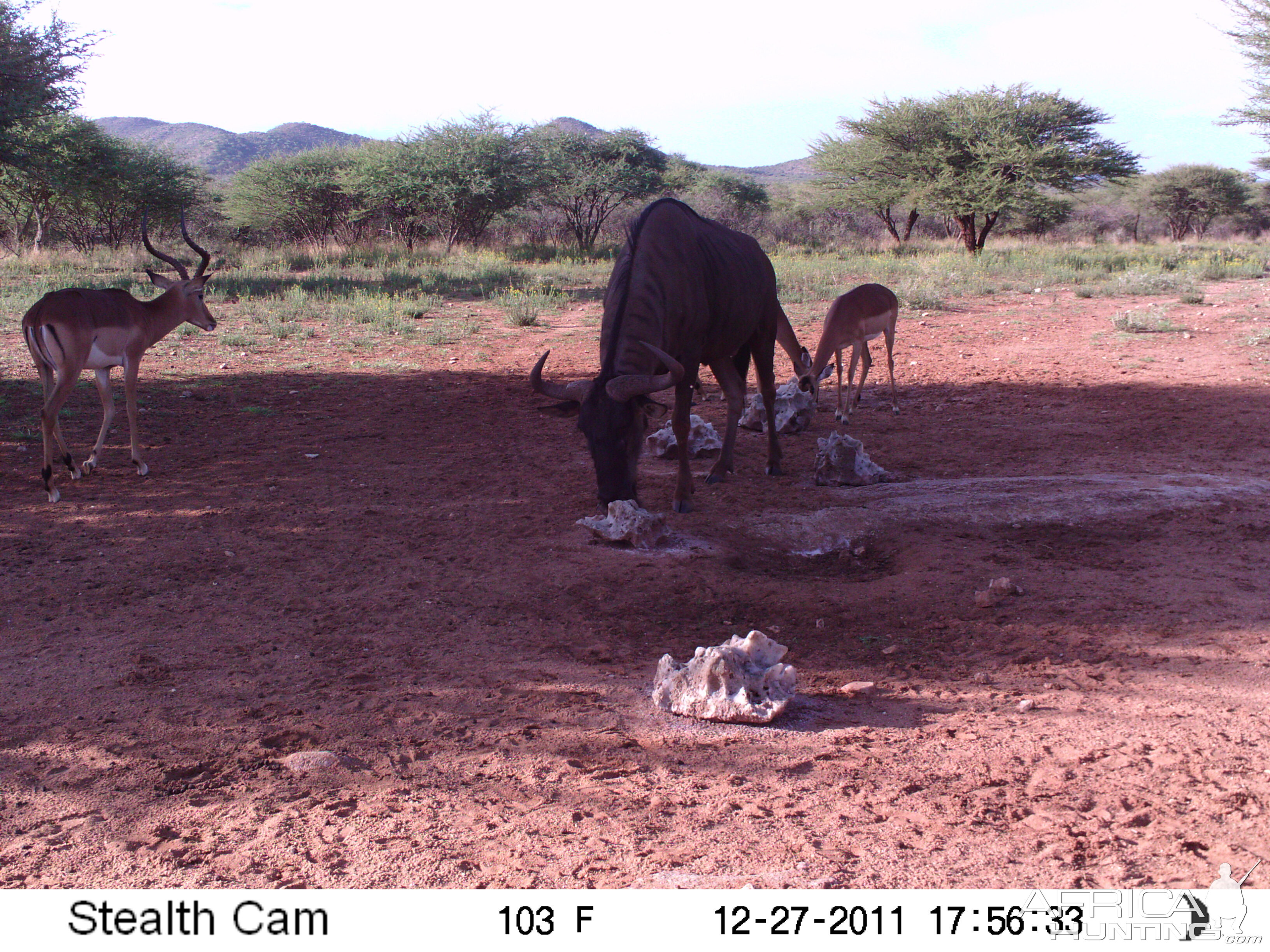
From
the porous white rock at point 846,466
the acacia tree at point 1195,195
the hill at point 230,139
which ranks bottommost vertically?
the porous white rock at point 846,466

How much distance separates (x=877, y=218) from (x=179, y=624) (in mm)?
44181

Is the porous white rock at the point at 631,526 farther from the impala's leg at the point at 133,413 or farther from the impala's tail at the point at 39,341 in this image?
the impala's tail at the point at 39,341

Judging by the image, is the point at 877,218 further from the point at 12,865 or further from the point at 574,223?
the point at 12,865

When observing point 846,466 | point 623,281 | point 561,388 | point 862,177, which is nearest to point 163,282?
point 561,388

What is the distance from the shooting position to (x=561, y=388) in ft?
20.0

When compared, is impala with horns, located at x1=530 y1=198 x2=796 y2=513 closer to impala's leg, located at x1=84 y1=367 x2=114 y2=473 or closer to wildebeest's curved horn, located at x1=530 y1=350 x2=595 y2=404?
wildebeest's curved horn, located at x1=530 y1=350 x2=595 y2=404

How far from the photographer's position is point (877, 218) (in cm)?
4397

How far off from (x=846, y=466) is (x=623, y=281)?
2.25 m

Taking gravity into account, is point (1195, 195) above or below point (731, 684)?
above

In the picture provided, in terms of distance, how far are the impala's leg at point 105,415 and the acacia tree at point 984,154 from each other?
26469 millimetres

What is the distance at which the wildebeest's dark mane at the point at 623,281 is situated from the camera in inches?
234

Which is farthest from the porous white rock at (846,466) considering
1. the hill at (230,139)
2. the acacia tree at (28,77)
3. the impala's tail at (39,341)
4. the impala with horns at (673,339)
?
the hill at (230,139)

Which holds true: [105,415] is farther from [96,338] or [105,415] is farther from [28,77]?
[28,77]

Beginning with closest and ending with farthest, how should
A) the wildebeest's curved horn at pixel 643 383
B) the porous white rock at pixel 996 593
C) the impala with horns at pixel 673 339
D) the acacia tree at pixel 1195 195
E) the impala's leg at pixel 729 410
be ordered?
the porous white rock at pixel 996 593, the wildebeest's curved horn at pixel 643 383, the impala with horns at pixel 673 339, the impala's leg at pixel 729 410, the acacia tree at pixel 1195 195
